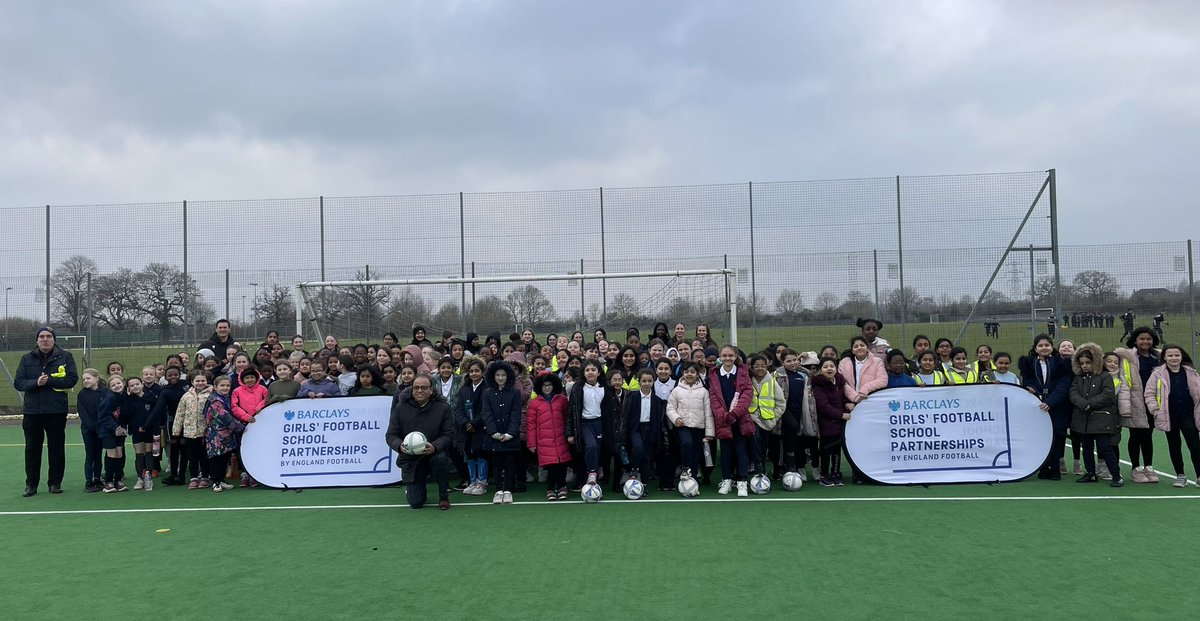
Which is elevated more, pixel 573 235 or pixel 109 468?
pixel 573 235

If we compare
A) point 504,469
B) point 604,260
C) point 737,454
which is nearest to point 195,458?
point 504,469

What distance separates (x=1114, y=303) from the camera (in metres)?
16.1

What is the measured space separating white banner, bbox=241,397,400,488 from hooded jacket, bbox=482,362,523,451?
145 cm

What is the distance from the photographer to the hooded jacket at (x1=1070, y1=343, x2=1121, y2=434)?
833 centimetres

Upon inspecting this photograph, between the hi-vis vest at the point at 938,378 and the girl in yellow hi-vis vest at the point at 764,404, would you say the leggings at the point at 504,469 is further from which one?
the hi-vis vest at the point at 938,378

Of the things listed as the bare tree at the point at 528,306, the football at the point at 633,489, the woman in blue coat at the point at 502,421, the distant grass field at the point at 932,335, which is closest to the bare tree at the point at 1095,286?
the distant grass field at the point at 932,335

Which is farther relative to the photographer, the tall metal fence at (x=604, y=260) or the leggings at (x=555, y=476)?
the tall metal fence at (x=604, y=260)

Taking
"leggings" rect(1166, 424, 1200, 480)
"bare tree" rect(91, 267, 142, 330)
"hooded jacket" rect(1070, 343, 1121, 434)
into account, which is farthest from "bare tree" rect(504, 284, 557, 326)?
"leggings" rect(1166, 424, 1200, 480)

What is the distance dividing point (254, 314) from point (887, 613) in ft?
50.9

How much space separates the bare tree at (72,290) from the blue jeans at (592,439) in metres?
14.9

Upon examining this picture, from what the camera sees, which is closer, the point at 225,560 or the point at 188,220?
the point at 225,560

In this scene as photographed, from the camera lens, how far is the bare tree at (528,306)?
51.2ft

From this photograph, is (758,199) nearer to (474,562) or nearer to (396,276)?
(396,276)

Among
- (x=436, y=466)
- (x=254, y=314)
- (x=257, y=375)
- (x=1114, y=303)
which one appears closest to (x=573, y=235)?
(x=254, y=314)
